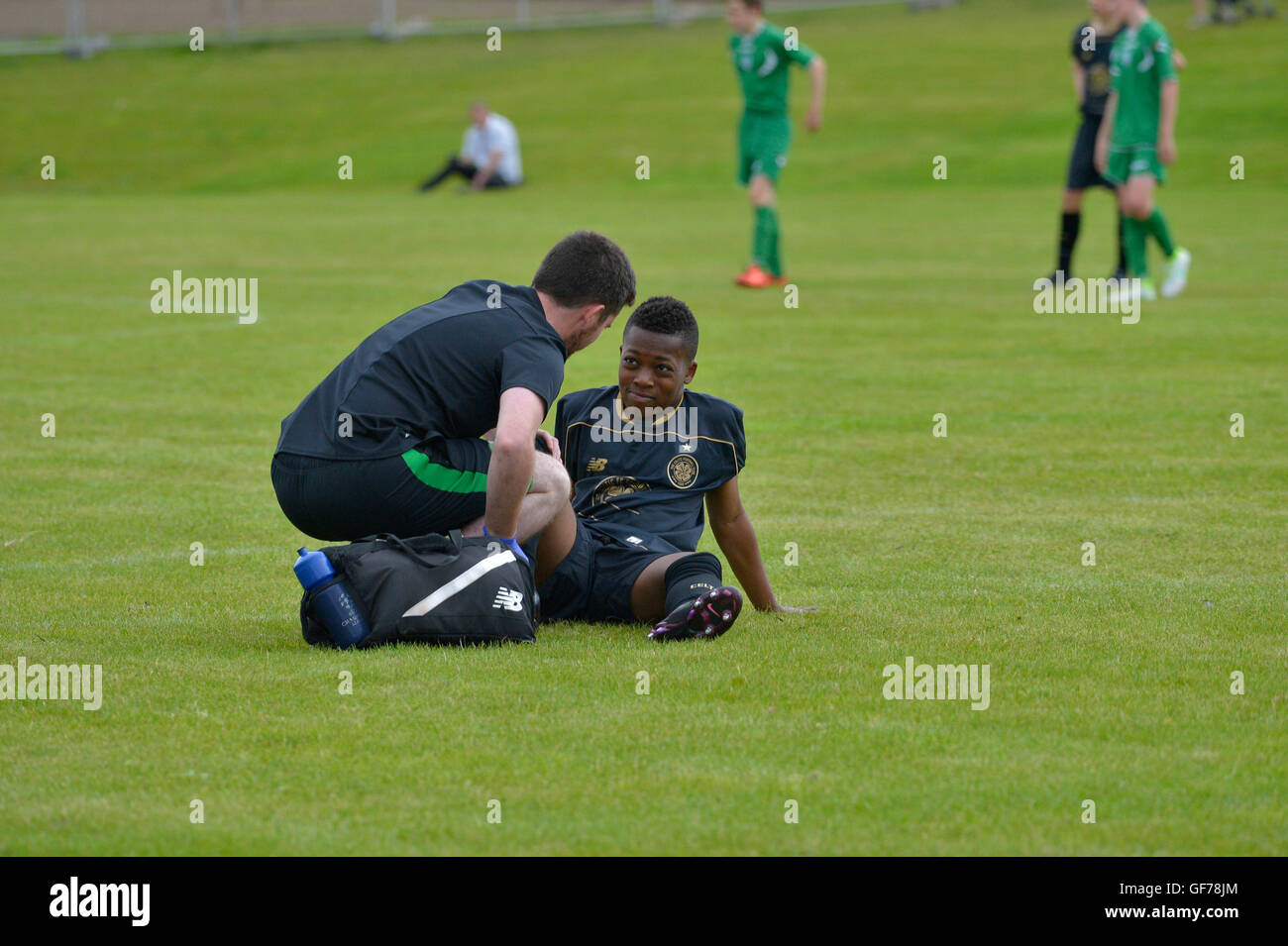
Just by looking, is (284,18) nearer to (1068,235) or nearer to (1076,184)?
(1076,184)

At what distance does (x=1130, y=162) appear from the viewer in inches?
635

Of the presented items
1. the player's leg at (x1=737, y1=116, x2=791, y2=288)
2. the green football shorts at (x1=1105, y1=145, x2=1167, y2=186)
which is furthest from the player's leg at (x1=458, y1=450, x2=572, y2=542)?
the player's leg at (x1=737, y1=116, x2=791, y2=288)

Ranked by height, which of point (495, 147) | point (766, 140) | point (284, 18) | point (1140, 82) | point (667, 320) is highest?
point (284, 18)

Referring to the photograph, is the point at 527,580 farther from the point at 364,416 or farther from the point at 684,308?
the point at 684,308

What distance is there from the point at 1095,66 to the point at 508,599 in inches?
512

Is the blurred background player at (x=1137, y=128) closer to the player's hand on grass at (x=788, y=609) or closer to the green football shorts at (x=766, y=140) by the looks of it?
the green football shorts at (x=766, y=140)

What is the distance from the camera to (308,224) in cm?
2586

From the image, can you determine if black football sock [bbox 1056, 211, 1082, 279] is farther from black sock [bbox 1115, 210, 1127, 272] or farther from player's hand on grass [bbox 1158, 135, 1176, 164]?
player's hand on grass [bbox 1158, 135, 1176, 164]

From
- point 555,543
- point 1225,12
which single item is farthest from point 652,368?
point 1225,12

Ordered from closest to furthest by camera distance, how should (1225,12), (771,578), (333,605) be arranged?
(333,605) → (771,578) → (1225,12)

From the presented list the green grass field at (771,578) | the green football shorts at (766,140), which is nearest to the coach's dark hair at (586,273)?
the green grass field at (771,578)

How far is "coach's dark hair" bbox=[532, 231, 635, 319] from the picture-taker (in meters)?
6.11

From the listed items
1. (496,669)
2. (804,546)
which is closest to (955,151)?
(804,546)

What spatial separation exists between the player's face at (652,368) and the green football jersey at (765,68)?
11928 mm
